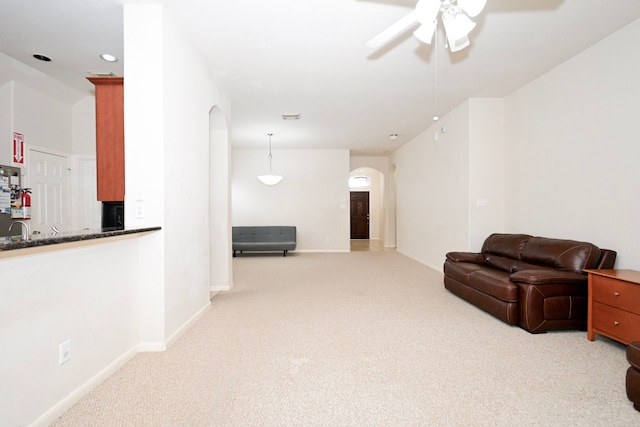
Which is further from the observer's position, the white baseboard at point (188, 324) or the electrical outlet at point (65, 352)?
the white baseboard at point (188, 324)

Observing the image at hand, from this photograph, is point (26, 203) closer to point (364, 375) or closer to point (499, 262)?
point (364, 375)

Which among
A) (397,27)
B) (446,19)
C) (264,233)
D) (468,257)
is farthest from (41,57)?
(468,257)

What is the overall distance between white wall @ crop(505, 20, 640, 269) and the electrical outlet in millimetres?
4366

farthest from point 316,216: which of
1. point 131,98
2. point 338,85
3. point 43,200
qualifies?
point 131,98

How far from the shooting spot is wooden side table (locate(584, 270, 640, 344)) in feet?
7.12

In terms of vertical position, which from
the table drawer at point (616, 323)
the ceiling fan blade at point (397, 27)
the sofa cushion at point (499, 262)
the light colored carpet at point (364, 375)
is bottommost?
the light colored carpet at point (364, 375)

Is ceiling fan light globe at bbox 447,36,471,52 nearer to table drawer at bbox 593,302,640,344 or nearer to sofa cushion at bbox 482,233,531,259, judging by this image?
table drawer at bbox 593,302,640,344

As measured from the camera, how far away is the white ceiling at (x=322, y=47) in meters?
2.44

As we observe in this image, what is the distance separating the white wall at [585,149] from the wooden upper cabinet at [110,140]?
4556mm

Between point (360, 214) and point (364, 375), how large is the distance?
1039 centimetres

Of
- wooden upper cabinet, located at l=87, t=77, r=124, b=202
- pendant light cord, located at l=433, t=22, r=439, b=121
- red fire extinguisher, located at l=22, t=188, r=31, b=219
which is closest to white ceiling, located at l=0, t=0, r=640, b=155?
pendant light cord, located at l=433, t=22, r=439, b=121

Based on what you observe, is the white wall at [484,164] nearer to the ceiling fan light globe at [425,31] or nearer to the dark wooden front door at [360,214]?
the ceiling fan light globe at [425,31]

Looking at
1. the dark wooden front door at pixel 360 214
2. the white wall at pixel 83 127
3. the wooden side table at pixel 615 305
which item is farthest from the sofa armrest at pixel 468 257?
the dark wooden front door at pixel 360 214

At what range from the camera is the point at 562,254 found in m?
2.96
